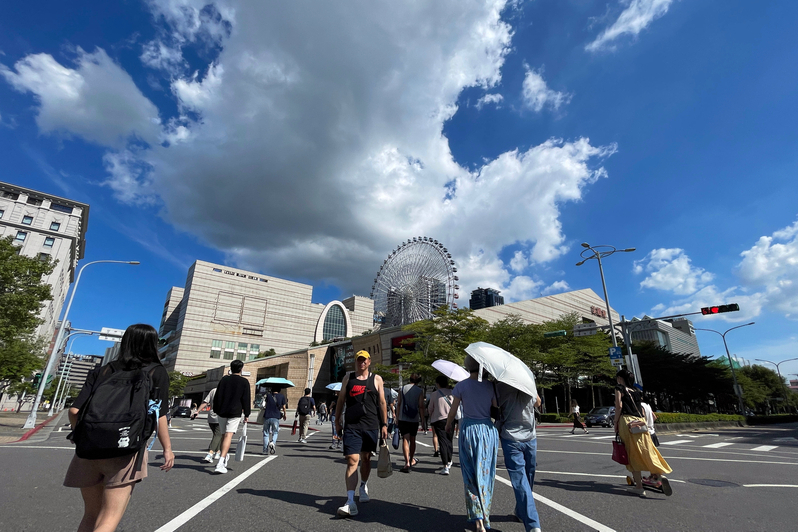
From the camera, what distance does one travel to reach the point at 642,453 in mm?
5559

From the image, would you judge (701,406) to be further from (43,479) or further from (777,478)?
(43,479)

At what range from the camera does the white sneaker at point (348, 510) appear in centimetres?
426

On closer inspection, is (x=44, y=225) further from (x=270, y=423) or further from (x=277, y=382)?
(x=270, y=423)

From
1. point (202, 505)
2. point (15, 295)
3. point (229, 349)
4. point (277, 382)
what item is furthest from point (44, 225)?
point (202, 505)

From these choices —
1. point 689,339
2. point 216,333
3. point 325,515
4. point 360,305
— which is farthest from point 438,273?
point 689,339

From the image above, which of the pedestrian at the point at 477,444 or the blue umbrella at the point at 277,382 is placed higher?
the blue umbrella at the point at 277,382

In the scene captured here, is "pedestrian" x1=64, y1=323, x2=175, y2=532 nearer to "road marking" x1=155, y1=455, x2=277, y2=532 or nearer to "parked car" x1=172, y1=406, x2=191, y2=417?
"road marking" x1=155, y1=455, x2=277, y2=532

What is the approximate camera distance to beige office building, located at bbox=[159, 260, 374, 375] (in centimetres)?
9188

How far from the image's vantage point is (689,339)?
141250 millimetres

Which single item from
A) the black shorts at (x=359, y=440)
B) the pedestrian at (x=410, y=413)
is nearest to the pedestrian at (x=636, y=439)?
the pedestrian at (x=410, y=413)

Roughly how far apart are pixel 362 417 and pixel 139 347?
2822 mm

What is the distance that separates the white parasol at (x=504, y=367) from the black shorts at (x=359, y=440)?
5.58 ft

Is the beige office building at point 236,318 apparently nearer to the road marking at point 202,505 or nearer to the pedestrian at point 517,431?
the road marking at point 202,505

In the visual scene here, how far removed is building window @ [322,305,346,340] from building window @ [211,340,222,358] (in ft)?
86.0
